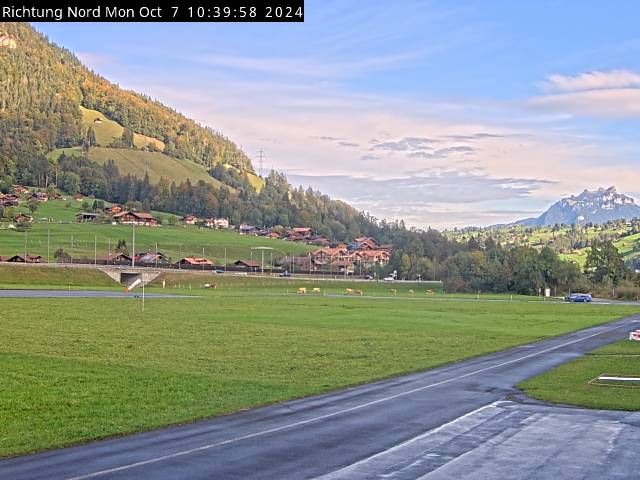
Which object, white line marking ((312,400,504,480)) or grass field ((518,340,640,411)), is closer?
white line marking ((312,400,504,480))

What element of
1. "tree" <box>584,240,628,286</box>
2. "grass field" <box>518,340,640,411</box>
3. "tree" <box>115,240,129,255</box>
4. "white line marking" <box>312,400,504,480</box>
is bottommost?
"grass field" <box>518,340,640,411</box>

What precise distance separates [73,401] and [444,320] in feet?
161

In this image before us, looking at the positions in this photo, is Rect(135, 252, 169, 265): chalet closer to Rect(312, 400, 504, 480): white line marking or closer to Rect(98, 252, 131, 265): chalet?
Rect(98, 252, 131, 265): chalet

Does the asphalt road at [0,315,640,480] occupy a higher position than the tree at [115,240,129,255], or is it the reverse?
the tree at [115,240,129,255]

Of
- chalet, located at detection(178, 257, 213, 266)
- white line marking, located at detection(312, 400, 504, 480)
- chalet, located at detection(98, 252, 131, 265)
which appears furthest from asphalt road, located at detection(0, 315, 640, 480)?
chalet, located at detection(178, 257, 213, 266)

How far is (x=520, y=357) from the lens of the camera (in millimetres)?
36969

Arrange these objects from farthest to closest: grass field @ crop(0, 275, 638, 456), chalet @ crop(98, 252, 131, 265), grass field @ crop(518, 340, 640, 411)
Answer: chalet @ crop(98, 252, 131, 265), grass field @ crop(518, 340, 640, 411), grass field @ crop(0, 275, 638, 456)

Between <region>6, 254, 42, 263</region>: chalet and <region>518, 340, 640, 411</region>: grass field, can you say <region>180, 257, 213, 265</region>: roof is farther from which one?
<region>518, 340, 640, 411</region>: grass field

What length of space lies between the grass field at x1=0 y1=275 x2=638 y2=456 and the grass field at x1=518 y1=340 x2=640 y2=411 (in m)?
5.42

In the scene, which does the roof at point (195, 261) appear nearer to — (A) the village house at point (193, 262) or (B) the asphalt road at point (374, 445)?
(A) the village house at point (193, 262)

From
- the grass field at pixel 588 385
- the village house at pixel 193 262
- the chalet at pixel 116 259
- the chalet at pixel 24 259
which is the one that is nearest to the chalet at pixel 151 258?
the chalet at pixel 116 259

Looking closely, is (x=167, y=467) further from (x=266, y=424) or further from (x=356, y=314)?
(x=356, y=314)

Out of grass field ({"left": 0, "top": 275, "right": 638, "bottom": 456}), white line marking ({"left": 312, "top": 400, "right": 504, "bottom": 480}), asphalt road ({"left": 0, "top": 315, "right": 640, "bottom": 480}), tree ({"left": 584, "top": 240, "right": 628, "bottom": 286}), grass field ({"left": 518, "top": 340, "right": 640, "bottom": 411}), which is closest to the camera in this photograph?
white line marking ({"left": 312, "top": 400, "right": 504, "bottom": 480})

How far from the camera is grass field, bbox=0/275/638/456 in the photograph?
1992 cm
